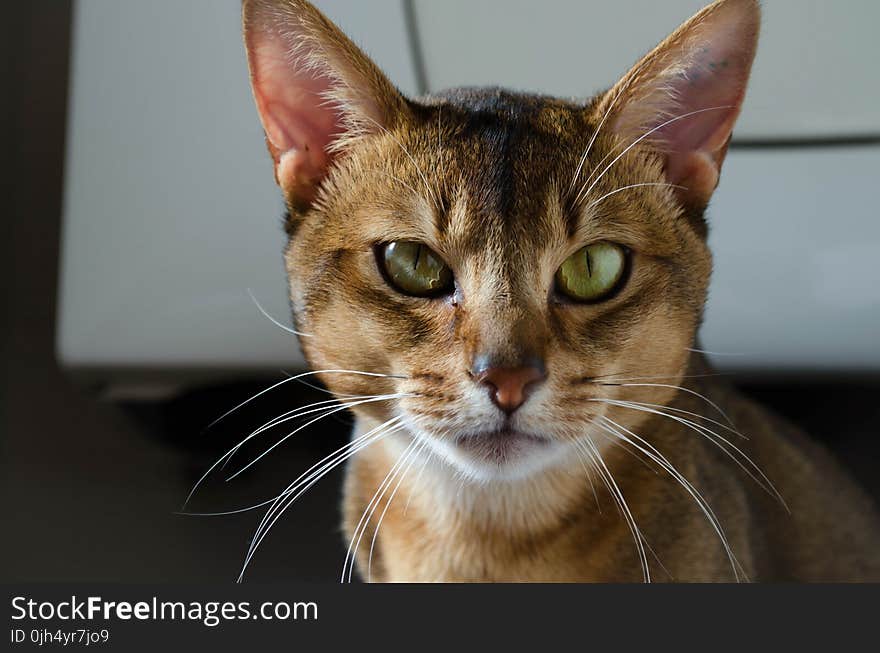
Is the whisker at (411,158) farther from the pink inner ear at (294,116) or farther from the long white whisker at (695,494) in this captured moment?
the long white whisker at (695,494)

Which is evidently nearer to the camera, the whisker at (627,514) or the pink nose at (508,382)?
the pink nose at (508,382)

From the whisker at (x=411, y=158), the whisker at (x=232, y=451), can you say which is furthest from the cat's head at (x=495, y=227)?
the whisker at (x=232, y=451)

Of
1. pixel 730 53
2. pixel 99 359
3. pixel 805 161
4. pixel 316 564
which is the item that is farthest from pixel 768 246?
pixel 99 359

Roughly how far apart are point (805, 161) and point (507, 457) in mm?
467

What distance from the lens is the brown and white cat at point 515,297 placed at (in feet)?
2.40

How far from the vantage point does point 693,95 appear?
80 centimetres

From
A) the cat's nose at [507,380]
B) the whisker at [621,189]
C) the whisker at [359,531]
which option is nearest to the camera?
the cat's nose at [507,380]

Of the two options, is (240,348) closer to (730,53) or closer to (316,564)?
(316,564)

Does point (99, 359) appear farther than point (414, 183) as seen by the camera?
Yes

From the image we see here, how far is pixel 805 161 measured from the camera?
3.00ft

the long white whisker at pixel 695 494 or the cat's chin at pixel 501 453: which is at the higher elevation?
the cat's chin at pixel 501 453

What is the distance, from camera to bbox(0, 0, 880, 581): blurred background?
35.9 inches

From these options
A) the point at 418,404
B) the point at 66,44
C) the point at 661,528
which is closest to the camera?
the point at 418,404

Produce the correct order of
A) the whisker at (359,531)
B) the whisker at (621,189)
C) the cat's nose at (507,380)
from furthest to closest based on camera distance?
1. the whisker at (359,531)
2. the whisker at (621,189)
3. the cat's nose at (507,380)
